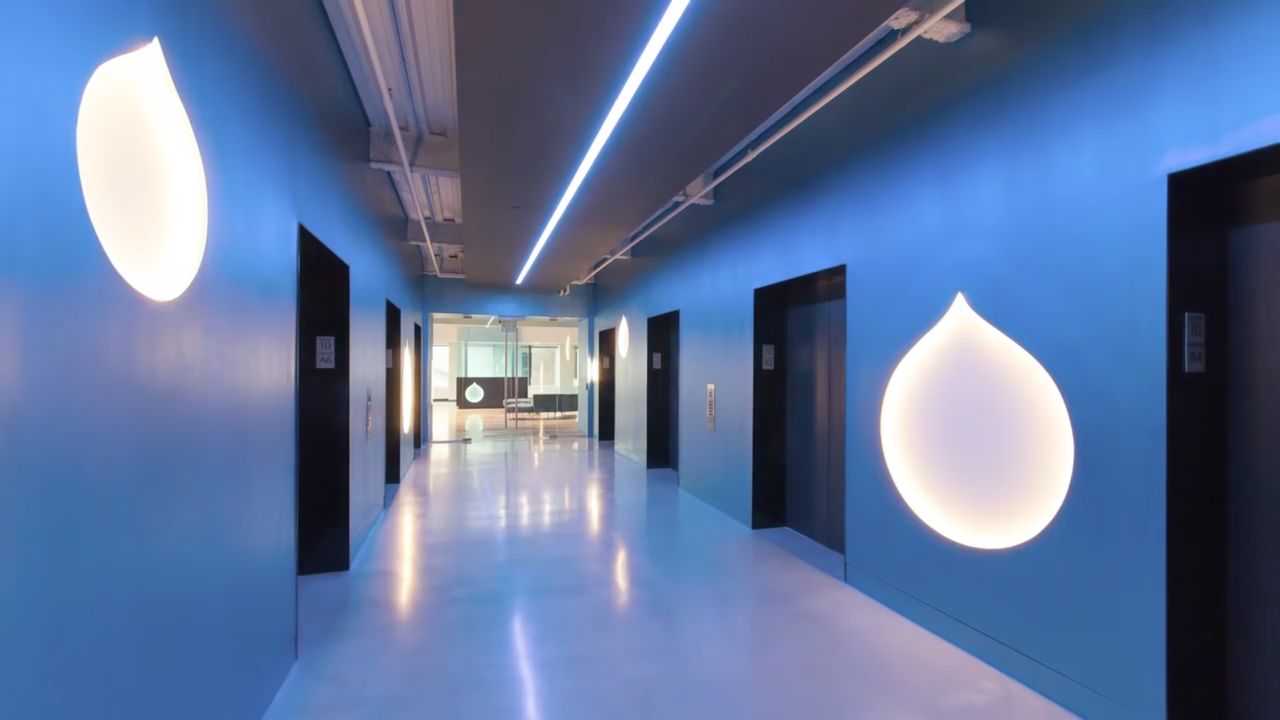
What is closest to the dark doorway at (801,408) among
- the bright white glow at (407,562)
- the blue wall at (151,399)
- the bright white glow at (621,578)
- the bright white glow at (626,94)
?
the bright white glow at (621,578)

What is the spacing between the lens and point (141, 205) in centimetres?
159

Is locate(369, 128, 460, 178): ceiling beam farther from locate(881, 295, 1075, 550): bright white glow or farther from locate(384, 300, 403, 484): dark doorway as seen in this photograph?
locate(881, 295, 1075, 550): bright white glow

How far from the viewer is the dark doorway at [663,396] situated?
893 cm

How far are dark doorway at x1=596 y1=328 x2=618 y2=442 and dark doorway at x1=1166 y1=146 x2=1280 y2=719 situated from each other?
32.1 feet

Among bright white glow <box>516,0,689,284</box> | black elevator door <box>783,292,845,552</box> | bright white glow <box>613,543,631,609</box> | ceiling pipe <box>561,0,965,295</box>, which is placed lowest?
bright white glow <box>613,543,631,609</box>

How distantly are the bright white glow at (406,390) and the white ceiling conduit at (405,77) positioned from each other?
263cm

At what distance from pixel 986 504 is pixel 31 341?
12.8 feet

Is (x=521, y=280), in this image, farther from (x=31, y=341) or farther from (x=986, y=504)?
(x=31, y=341)

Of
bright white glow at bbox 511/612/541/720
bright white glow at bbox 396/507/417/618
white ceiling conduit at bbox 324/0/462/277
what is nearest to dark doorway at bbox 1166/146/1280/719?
bright white glow at bbox 511/612/541/720

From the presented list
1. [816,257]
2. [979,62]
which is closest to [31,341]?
[979,62]

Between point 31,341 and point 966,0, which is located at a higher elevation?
point 966,0

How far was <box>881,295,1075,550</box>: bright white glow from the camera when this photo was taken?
9.24ft

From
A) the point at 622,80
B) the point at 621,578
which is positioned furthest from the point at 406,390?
the point at 622,80

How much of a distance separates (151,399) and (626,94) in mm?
2603
